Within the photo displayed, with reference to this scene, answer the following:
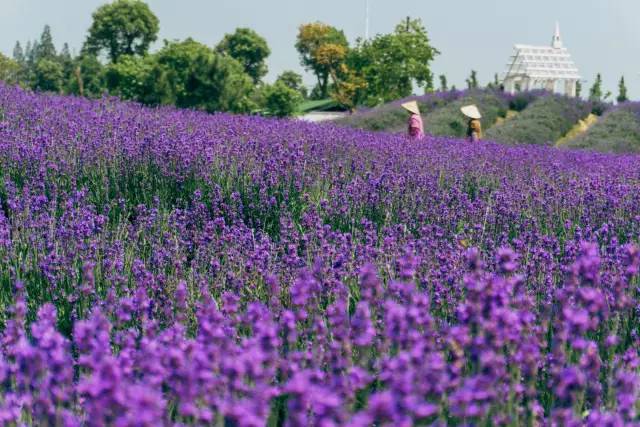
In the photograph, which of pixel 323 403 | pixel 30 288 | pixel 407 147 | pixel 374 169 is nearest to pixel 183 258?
pixel 30 288

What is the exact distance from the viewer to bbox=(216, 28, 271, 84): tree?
61.9 metres

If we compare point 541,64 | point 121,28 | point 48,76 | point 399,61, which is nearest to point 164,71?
point 399,61

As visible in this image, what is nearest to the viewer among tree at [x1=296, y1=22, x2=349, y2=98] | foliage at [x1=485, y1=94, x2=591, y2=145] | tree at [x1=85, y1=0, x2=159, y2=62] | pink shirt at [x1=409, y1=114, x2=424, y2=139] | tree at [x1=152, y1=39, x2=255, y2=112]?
pink shirt at [x1=409, y1=114, x2=424, y2=139]

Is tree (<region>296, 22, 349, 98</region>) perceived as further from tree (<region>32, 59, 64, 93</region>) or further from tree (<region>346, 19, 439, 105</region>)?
tree (<region>346, 19, 439, 105</region>)

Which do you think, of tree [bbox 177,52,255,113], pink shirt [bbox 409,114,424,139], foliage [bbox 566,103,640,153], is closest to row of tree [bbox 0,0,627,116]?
tree [bbox 177,52,255,113]

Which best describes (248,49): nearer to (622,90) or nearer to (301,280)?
(622,90)

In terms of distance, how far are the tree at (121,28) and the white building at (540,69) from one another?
2681cm

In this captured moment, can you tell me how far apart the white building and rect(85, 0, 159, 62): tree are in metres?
26.8

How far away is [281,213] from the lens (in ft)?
17.0

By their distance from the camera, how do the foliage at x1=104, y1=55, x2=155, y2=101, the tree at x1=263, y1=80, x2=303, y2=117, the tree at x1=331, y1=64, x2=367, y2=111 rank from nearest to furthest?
the foliage at x1=104, y1=55, x2=155, y2=101, the tree at x1=263, y1=80, x2=303, y2=117, the tree at x1=331, y1=64, x2=367, y2=111

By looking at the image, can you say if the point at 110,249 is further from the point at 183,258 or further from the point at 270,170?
the point at 270,170

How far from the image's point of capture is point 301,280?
212 centimetres

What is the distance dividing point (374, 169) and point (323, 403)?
5.25 meters

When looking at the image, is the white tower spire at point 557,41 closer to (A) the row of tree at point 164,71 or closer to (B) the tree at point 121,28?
(A) the row of tree at point 164,71
